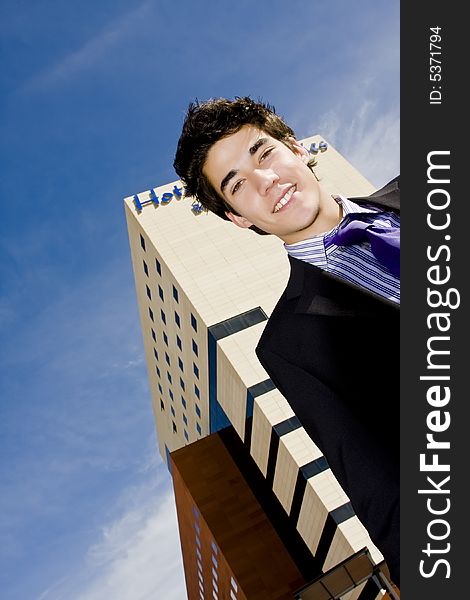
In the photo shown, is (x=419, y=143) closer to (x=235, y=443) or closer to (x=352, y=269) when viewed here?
(x=352, y=269)

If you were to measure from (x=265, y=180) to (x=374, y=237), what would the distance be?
1651 mm

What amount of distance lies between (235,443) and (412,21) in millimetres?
29435

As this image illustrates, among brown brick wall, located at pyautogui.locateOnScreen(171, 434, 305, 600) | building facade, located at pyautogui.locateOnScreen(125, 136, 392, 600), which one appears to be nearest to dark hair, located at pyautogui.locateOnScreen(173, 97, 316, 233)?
building facade, located at pyautogui.locateOnScreen(125, 136, 392, 600)

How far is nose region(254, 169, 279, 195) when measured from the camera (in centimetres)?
711

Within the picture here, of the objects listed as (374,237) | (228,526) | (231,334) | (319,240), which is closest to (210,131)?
(319,240)

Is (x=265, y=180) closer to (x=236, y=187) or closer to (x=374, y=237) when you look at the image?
(x=236, y=187)

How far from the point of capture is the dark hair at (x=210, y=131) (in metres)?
7.65

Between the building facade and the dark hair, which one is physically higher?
the building facade

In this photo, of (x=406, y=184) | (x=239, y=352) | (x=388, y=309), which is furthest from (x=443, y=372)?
(x=239, y=352)

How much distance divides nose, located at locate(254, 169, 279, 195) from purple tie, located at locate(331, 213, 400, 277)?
1016mm

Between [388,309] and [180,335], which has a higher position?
[180,335]

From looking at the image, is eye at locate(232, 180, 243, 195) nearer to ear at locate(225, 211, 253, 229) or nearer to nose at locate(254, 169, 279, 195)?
nose at locate(254, 169, 279, 195)

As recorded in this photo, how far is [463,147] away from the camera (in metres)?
5.01

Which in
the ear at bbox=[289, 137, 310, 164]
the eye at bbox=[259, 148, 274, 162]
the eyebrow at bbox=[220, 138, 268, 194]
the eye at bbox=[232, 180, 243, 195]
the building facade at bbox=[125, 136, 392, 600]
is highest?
the building facade at bbox=[125, 136, 392, 600]
